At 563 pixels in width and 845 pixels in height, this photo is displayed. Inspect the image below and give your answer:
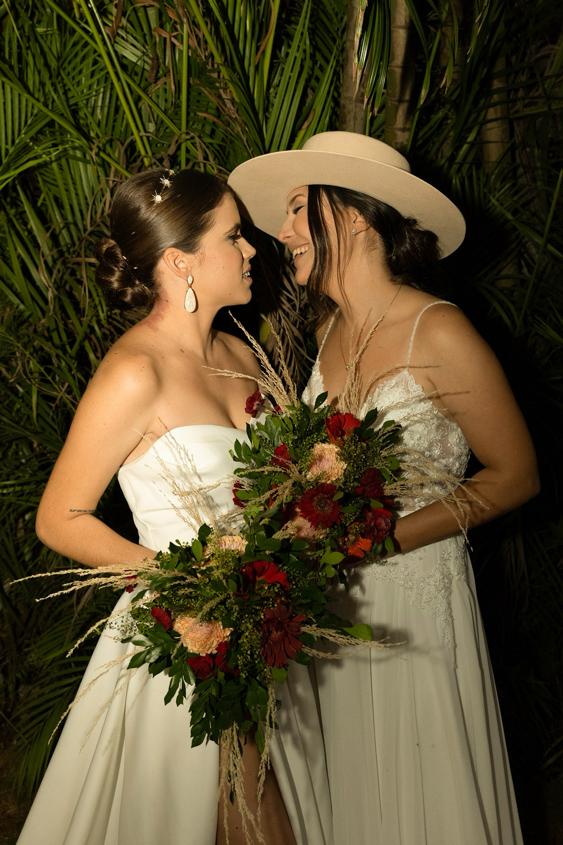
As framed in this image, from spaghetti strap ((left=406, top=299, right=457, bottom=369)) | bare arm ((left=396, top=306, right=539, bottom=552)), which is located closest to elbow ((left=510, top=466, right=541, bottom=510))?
bare arm ((left=396, top=306, right=539, bottom=552))

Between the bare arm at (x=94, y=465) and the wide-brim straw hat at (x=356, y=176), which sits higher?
the wide-brim straw hat at (x=356, y=176)

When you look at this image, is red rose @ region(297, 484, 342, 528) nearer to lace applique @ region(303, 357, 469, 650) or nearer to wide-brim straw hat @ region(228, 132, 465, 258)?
lace applique @ region(303, 357, 469, 650)

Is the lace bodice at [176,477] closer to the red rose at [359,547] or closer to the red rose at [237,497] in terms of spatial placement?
the red rose at [237,497]

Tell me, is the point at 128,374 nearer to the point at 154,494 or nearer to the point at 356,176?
the point at 154,494

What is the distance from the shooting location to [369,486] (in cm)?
162

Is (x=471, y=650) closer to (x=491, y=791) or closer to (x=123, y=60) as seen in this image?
(x=491, y=791)

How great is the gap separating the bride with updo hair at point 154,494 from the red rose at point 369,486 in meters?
0.31

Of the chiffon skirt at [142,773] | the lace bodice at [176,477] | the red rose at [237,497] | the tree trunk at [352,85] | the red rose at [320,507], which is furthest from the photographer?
the tree trunk at [352,85]

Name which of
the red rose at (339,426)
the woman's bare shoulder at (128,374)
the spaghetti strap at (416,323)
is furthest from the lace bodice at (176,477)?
the spaghetti strap at (416,323)

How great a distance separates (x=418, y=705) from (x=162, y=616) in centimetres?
73

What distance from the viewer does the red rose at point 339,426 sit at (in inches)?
Result: 64.0

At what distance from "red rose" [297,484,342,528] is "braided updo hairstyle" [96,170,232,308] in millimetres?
804

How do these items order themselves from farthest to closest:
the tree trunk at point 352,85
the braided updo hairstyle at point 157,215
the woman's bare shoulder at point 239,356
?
the tree trunk at point 352,85, the woman's bare shoulder at point 239,356, the braided updo hairstyle at point 157,215

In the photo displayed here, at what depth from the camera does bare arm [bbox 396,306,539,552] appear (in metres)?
1.91
